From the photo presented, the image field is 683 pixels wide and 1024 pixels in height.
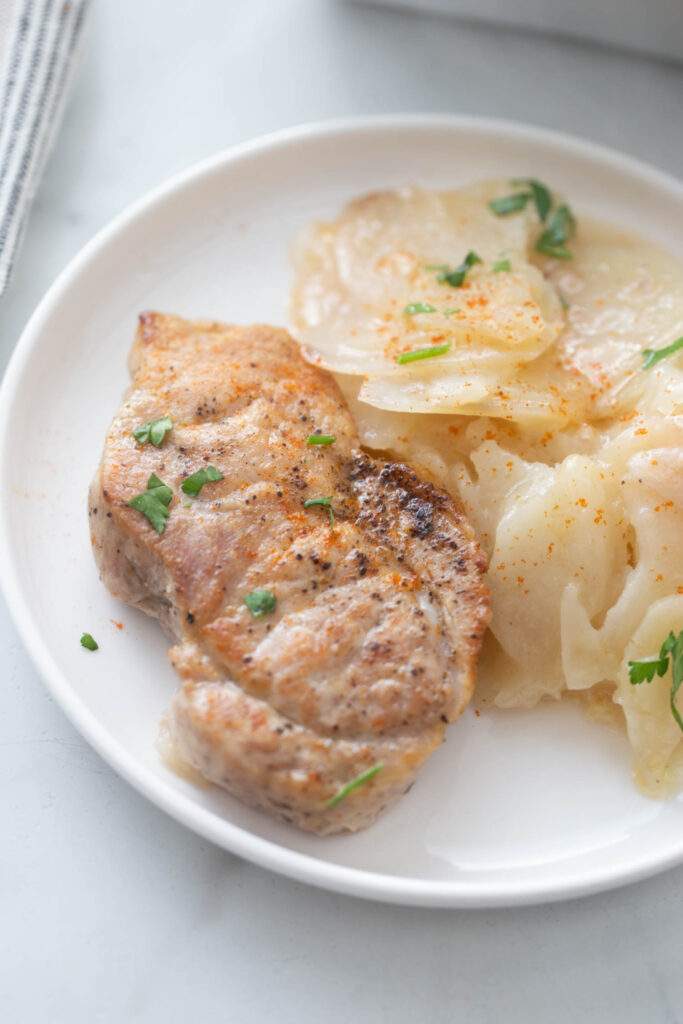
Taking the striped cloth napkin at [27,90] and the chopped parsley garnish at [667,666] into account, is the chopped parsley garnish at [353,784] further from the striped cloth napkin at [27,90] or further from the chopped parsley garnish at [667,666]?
the striped cloth napkin at [27,90]

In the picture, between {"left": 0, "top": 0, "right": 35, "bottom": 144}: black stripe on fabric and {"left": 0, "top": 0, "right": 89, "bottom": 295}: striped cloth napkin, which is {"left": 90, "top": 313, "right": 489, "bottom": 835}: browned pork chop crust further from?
{"left": 0, "top": 0, "right": 35, "bottom": 144}: black stripe on fabric

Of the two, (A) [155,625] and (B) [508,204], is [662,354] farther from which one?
(A) [155,625]

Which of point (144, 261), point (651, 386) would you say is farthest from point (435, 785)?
point (144, 261)

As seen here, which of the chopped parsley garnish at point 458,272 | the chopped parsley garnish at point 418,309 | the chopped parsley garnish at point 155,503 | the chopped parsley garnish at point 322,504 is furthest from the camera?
the chopped parsley garnish at point 458,272

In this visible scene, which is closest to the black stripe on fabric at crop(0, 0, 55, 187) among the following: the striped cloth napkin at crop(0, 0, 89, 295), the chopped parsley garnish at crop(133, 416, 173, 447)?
the striped cloth napkin at crop(0, 0, 89, 295)

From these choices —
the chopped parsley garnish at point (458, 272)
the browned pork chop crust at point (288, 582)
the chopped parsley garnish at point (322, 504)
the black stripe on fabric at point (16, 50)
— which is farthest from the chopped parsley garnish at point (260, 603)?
the black stripe on fabric at point (16, 50)

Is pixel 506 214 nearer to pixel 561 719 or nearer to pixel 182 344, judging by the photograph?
pixel 182 344

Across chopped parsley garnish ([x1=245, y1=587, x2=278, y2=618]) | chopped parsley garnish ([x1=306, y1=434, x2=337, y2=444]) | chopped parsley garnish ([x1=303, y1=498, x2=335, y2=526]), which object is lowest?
chopped parsley garnish ([x1=245, y1=587, x2=278, y2=618])

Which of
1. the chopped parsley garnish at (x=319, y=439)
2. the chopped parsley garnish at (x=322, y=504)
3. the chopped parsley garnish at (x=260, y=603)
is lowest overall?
the chopped parsley garnish at (x=260, y=603)
